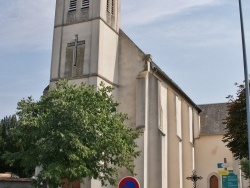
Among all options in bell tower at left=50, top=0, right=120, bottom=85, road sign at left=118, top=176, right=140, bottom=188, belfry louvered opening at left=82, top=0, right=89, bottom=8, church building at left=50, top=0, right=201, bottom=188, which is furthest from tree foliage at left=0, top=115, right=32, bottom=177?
road sign at left=118, top=176, right=140, bottom=188

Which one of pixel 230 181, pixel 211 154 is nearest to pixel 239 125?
pixel 230 181

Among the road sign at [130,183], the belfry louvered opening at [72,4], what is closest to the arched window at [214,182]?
the belfry louvered opening at [72,4]

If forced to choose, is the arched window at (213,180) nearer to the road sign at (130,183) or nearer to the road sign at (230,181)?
the road sign at (230,181)

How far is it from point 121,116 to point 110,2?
458 inches

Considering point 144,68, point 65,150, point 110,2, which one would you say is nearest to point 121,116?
point 65,150

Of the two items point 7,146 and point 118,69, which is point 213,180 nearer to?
point 118,69

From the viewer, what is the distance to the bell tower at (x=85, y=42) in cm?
2700

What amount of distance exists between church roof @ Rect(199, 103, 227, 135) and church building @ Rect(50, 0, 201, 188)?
33.4 feet

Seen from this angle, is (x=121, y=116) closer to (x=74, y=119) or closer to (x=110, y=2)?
(x=74, y=119)

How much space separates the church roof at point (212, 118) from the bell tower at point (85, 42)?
16173 millimetres

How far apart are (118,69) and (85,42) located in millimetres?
3374

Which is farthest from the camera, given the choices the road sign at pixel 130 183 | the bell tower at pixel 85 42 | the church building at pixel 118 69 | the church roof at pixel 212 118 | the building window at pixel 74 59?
the church roof at pixel 212 118

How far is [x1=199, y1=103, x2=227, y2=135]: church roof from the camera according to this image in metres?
40.3

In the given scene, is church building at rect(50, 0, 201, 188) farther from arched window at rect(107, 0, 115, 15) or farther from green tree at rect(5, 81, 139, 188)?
green tree at rect(5, 81, 139, 188)
